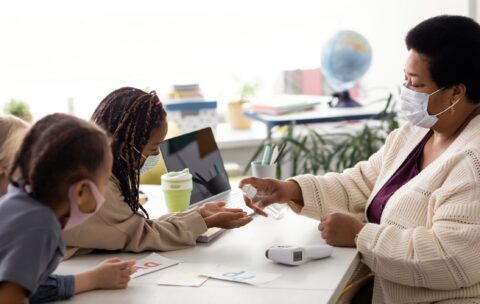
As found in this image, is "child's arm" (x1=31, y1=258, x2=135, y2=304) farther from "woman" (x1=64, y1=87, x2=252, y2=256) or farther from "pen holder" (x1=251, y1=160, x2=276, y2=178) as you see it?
"pen holder" (x1=251, y1=160, x2=276, y2=178)

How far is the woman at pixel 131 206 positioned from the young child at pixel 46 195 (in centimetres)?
42

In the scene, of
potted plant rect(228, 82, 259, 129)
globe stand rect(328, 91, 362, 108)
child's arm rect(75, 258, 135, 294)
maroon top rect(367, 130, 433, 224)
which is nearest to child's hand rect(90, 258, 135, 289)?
child's arm rect(75, 258, 135, 294)

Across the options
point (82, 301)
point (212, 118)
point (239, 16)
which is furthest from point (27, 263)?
point (239, 16)

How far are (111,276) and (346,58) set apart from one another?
2442 millimetres

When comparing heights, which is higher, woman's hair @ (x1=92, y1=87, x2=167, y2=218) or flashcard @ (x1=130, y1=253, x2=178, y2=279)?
woman's hair @ (x1=92, y1=87, x2=167, y2=218)

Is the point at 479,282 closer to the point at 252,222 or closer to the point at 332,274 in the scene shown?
the point at 332,274

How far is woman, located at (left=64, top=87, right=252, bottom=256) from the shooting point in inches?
72.6

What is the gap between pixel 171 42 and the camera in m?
4.12

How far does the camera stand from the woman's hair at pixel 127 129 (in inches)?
74.5

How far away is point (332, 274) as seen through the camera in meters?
1.68

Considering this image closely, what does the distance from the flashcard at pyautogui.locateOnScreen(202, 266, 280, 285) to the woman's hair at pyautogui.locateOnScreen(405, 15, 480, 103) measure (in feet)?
2.35

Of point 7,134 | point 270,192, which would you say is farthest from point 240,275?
point 7,134

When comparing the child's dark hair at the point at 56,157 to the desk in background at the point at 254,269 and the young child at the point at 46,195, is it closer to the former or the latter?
the young child at the point at 46,195

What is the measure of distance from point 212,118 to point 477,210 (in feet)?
7.32
